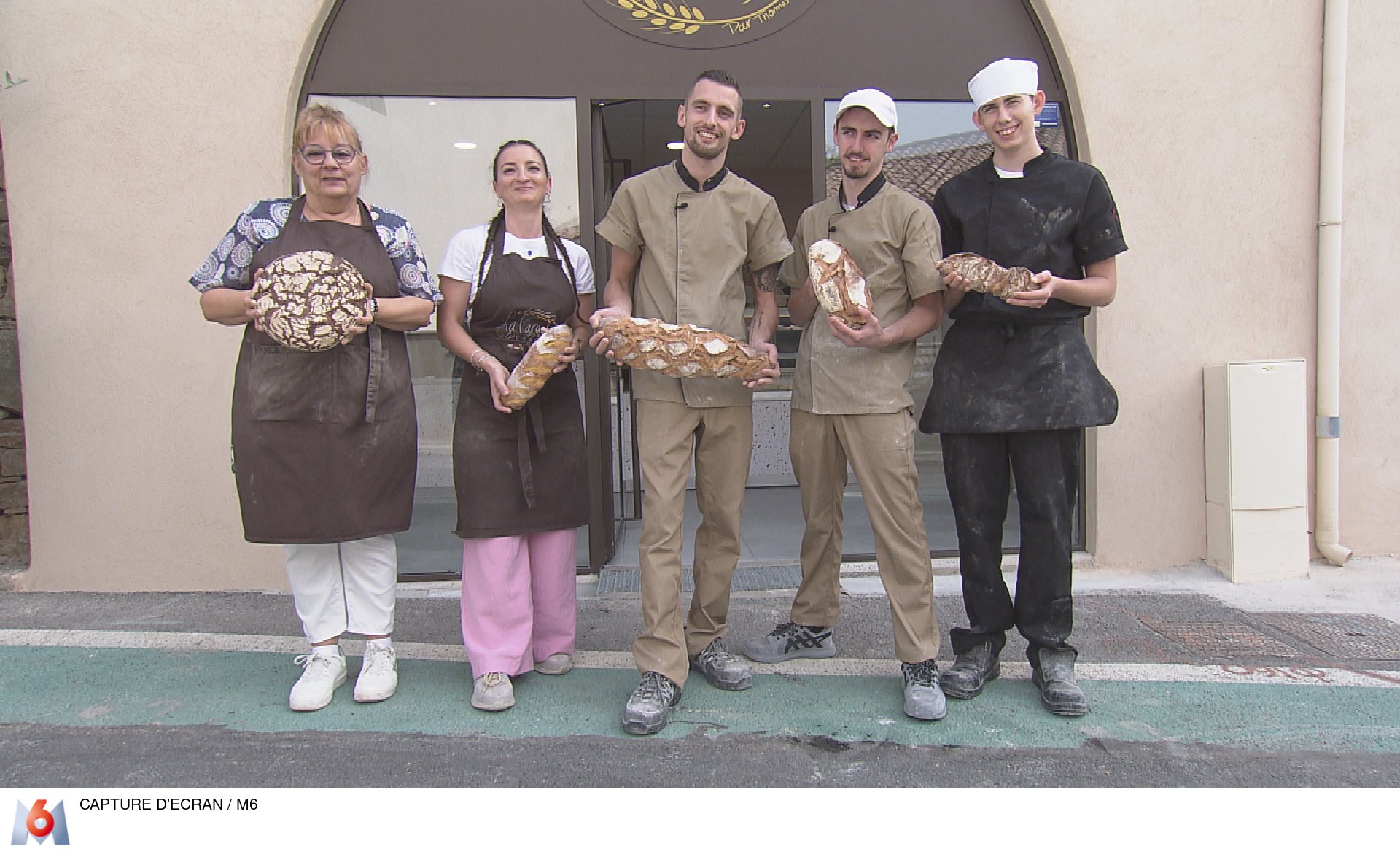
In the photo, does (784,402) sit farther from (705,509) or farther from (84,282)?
(84,282)

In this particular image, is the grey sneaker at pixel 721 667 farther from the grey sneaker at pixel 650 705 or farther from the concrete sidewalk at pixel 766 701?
the grey sneaker at pixel 650 705

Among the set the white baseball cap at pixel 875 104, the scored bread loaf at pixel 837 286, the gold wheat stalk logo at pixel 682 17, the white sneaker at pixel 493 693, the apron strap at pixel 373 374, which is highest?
the gold wheat stalk logo at pixel 682 17

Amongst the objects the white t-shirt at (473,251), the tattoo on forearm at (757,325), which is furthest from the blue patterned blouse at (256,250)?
the tattoo on forearm at (757,325)

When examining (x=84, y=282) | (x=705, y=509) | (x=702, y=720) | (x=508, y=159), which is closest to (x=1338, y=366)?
(x=705, y=509)

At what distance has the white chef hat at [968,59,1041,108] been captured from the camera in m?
2.67

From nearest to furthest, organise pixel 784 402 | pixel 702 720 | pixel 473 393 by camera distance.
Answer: pixel 702 720
pixel 473 393
pixel 784 402

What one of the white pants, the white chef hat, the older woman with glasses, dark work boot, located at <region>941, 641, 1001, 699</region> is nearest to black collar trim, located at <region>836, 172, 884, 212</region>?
the white chef hat

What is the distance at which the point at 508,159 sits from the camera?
2816mm

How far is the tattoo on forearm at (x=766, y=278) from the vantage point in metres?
2.99

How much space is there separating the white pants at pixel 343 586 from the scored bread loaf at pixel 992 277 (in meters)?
2.13

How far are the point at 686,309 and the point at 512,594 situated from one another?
1.15m

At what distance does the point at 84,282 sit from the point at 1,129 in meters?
0.81

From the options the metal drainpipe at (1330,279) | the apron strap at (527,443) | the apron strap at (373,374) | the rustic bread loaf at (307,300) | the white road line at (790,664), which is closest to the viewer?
the rustic bread loaf at (307,300)
